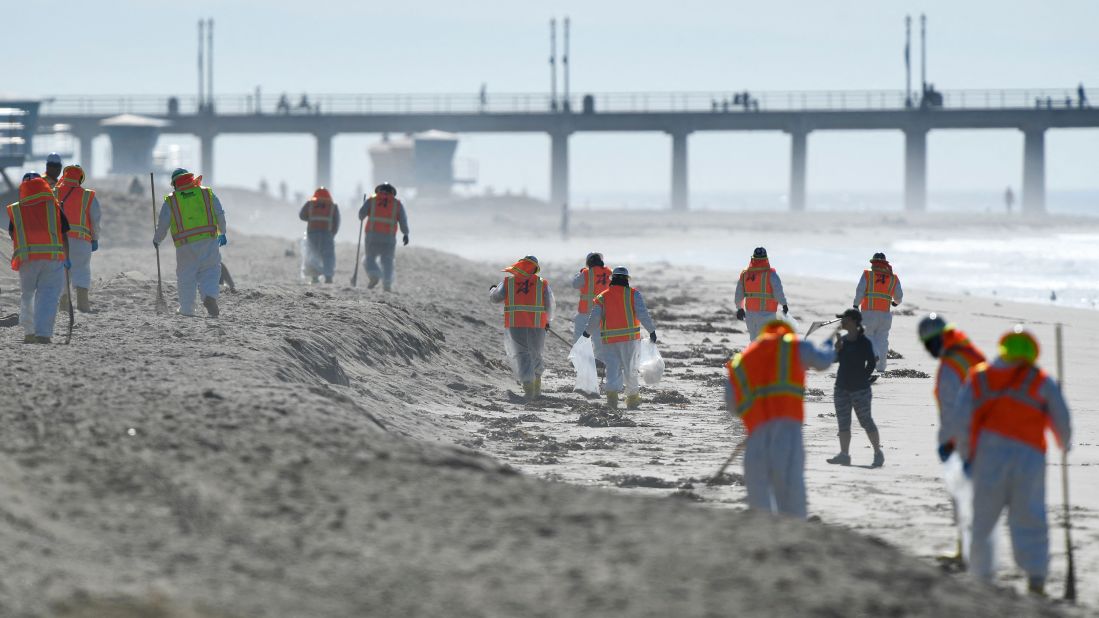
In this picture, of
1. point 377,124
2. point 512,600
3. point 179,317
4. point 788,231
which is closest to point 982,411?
point 512,600

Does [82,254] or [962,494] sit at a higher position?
[82,254]

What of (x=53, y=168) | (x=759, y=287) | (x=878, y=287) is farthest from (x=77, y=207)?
(x=878, y=287)

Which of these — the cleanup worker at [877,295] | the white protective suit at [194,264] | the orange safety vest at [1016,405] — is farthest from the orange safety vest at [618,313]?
the orange safety vest at [1016,405]

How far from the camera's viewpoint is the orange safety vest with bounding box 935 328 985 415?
30.0 ft

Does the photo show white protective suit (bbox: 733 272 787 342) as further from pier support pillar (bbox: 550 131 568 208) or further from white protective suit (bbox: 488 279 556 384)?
pier support pillar (bbox: 550 131 568 208)

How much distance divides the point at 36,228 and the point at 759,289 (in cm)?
727

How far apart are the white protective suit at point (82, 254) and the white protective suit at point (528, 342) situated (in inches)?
159

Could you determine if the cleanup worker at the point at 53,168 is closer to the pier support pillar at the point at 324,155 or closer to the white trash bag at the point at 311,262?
the white trash bag at the point at 311,262

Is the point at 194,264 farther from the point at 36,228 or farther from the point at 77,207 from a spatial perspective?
the point at 36,228

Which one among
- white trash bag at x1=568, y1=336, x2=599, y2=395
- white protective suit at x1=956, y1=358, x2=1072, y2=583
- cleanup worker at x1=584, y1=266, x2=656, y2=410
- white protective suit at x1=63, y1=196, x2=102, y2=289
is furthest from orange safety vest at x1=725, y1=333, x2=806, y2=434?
white protective suit at x1=63, y1=196, x2=102, y2=289

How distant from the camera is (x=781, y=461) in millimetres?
8961

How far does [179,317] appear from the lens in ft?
53.3

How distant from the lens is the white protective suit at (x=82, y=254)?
54.7 ft

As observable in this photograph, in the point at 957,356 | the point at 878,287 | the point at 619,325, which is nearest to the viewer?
the point at 957,356
